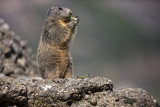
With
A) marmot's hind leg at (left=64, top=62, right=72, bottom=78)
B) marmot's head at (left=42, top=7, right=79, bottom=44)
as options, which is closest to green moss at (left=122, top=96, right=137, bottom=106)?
marmot's hind leg at (left=64, top=62, right=72, bottom=78)

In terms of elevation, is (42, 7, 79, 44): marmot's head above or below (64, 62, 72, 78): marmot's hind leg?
above

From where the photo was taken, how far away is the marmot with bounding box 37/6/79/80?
9172 mm

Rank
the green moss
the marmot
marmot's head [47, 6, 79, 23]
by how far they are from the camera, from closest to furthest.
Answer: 1. the green moss
2. the marmot
3. marmot's head [47, 6, 79, 23]

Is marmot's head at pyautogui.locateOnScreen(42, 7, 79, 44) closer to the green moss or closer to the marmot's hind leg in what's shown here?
the marmot's hind leg

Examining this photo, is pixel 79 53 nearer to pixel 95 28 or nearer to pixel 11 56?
pixel 95 28

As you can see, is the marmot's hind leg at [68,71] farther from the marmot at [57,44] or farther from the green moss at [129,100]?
the green moss at [129,100]

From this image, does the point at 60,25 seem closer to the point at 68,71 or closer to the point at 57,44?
the point at 57,44

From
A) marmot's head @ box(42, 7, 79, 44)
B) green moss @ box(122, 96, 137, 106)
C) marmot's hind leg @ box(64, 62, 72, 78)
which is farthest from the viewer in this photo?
marmot's head @ box(42, 7, 79, 44)

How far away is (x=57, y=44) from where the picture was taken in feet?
30.6

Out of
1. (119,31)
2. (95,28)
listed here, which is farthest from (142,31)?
(95,28)

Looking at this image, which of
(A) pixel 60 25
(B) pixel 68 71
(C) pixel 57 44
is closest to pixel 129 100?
(B) pixel 68 71

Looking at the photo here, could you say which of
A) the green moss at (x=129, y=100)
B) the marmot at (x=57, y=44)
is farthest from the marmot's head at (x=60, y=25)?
the green moss at (x=129, y=100)

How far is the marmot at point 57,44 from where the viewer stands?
9172mm

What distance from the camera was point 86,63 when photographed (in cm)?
3900
